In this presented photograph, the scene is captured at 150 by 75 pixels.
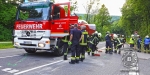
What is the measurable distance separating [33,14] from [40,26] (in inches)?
37.2

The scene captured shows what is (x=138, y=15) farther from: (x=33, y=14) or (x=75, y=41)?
(x=75, y=41)

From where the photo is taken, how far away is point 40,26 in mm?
10172

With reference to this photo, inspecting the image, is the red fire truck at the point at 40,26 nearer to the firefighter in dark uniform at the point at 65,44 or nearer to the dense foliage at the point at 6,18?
the firefighter in dark uniform at the point at 65,44

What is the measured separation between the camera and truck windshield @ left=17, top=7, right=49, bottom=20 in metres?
10.4

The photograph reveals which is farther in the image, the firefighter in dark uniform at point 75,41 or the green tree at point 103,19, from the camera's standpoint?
the green tree at point 103,19

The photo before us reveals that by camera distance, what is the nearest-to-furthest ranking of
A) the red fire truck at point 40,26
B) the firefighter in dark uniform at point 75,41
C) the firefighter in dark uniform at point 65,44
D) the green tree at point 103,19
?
the firefighter in dark uniform at point 75,41 < the firefighter in dark uniform at point 65,44 < the red fire truck at point 40,26 < the green tree at point 103,19

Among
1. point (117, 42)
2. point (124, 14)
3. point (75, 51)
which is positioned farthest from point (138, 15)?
point (75, 51)

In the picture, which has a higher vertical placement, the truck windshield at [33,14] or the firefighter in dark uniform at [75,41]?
the truck windshield at [33,14]

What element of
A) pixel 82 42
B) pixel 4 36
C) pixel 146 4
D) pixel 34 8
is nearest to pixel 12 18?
pixel 4 36

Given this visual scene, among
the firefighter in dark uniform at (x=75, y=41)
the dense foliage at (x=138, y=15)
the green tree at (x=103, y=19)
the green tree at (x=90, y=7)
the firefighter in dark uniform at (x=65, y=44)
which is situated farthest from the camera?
the green tree at (x=103, y=19)

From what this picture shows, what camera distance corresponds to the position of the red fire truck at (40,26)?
33.4ft

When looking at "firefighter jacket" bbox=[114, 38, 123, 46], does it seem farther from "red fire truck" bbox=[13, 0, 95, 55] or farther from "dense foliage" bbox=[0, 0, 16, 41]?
"dense foliage" bbox=[0, 0, 16, 41]

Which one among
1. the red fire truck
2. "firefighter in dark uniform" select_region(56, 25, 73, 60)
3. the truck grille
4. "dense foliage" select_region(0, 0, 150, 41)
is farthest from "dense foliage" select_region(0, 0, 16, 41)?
"firefighter in dark uniform" select_region(56, 25, 73, 60)

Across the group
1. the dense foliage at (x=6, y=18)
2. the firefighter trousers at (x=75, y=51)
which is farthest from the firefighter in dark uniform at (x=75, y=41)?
the dense foliage at (x=6, y=18)
